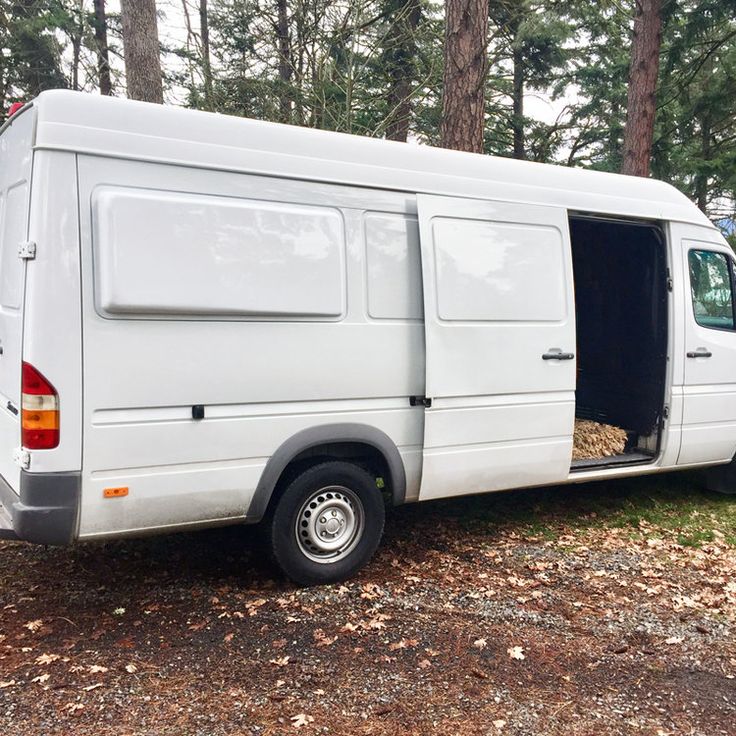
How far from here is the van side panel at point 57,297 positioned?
3.41 metres

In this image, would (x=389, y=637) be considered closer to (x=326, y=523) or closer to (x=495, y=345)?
(x=326, y=523)

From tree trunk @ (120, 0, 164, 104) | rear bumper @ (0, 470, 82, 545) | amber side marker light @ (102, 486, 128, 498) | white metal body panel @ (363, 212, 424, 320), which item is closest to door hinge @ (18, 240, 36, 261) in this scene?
rear bumper @ (0, 470, 82, 545)

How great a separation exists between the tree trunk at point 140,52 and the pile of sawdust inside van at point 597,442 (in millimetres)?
6139

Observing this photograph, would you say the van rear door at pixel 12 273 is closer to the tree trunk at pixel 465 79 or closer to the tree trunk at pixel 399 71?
the tree trunk at pixel 465 79

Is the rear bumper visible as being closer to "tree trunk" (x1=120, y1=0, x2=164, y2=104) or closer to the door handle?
the door handle

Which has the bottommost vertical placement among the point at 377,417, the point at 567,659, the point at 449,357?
the point at 567,659

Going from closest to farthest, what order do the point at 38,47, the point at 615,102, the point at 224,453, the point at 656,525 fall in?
1. the point at 224,453
2. the point at 656,525
3. the point at 38,47
4. the point at 615,102

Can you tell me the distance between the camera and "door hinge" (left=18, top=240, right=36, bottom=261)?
342 centimetres

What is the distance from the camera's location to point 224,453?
3889 millimetres

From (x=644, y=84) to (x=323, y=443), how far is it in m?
10.2

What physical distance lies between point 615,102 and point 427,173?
47.0 feet

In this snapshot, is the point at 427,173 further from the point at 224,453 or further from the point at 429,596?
the point at 429,596

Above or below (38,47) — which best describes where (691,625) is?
below

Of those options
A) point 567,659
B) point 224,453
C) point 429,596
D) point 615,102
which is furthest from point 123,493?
point 615,102
